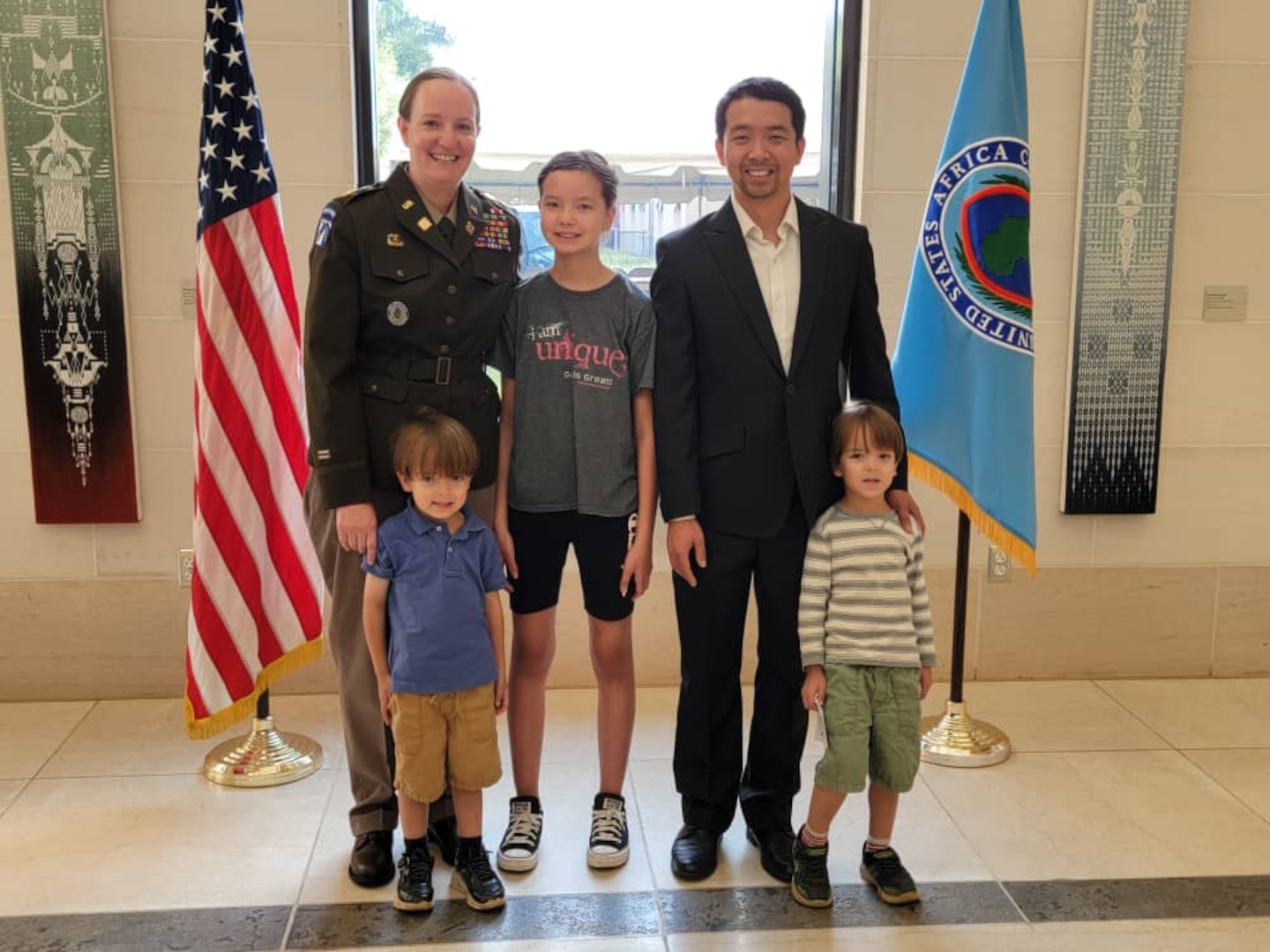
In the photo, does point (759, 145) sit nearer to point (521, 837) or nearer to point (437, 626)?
point (437, 626)

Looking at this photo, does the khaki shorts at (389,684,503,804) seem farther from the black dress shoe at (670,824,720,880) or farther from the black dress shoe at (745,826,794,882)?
the black dress shoe at (745,826,794,882)

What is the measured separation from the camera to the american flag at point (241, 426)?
9.27ft

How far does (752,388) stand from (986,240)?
3.21 feet

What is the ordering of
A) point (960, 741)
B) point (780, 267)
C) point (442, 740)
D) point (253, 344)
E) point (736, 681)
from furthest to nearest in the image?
point (960, 741) → point (253, 344) → point (736, 681) → point (780, 267) → point (442, 740)

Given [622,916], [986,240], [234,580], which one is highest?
[986,240]

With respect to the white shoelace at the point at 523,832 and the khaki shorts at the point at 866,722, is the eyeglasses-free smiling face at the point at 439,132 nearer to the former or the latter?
the khaki shorts at the point at 866,722

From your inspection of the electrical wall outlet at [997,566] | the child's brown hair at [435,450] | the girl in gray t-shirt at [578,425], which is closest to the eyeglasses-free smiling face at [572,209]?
the girl in gray t-shirt at [578,425]

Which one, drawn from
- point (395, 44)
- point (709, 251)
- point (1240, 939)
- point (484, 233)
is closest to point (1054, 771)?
point (1240, 939)

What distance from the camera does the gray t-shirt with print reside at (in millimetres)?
2363

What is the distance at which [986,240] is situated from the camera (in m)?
2.96

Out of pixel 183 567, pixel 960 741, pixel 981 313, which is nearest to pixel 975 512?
pixel 981 313

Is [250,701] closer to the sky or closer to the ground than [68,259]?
closer to the ground

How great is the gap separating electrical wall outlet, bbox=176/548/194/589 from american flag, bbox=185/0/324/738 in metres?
0.60

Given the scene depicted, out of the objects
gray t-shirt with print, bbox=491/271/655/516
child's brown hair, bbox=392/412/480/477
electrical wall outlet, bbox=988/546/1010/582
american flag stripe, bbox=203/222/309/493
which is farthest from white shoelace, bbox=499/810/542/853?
electrical wall outlet, bbox=988/546/1010/582
